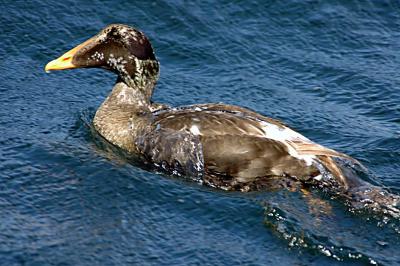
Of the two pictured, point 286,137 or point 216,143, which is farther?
point 286,137

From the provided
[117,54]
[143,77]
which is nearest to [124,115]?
[143,77]

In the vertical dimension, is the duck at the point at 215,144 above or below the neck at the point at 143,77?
below

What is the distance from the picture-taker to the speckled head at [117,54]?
28.9 feet

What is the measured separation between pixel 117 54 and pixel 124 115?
1.94ft

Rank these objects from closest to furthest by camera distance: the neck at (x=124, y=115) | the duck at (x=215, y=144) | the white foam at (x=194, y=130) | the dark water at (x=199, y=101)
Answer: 1. the dark water at (x=199, y=101)
2. the duck at (x=215, y=144)
3. the white foam at (x=194, y=130)
4. the neck at (x=124, y=115)

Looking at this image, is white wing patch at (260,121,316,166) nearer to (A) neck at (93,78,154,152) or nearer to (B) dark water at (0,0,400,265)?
(B) dark water at (0,0,400,265)

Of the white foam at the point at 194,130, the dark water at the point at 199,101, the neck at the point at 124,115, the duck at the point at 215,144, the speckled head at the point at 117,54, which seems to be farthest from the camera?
the speckled head at the point at 117,54

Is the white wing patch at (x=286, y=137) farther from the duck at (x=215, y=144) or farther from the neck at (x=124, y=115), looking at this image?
the neck at (x=124, y=115)

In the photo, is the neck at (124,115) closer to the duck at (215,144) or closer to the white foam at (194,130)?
the duck at (215,144)

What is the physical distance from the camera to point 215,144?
7.87 meters

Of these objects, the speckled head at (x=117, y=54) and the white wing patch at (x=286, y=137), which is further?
the speckled head at (x=117, y=54)

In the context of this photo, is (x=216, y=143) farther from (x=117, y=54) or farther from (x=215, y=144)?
(x=117, y=54)

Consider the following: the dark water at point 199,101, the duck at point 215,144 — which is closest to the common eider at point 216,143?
the duck at point 215,144

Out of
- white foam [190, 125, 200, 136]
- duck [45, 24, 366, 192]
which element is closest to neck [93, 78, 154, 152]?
duck [45, 24, 366, 192]
